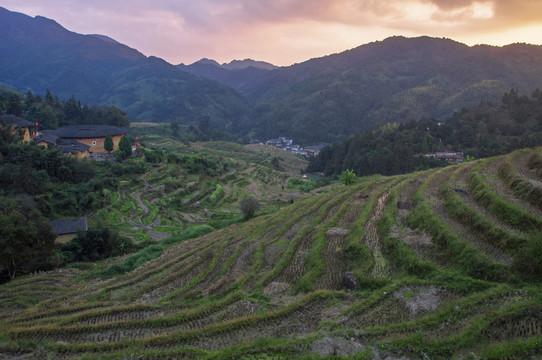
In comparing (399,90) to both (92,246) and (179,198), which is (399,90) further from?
(92,246)

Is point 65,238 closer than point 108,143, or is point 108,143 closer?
point 65,238

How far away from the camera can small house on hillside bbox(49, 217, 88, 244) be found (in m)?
22.9

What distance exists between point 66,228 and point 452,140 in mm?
61854

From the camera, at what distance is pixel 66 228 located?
917 inches

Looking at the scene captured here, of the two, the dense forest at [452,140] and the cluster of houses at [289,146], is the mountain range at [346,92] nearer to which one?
the cluster of houses at [289,146]

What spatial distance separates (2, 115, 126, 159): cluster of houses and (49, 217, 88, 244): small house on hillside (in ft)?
70.6

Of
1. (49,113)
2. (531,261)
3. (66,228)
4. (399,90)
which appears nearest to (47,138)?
(49,113)

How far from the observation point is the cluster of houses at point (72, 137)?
42.0 meters

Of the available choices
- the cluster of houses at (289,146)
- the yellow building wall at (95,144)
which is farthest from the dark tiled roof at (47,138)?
the cluster of houses at (289,146)

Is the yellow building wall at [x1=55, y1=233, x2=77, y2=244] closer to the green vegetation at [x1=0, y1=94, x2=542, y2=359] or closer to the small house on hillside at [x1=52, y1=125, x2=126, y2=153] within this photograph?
the green vegetation at [x1=0, y1=94, x2=542, y2=359]

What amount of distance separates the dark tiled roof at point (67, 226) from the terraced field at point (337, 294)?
21.6 ft

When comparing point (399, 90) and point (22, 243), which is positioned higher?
point (399, 90)

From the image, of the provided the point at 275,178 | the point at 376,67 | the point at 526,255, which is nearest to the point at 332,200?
the point at 526,255

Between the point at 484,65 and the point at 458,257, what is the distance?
179m
